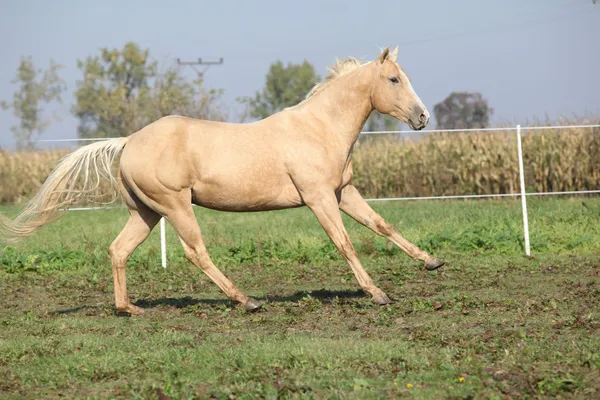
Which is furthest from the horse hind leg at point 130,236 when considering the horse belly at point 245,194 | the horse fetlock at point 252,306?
the horse fetlock at point 252,306

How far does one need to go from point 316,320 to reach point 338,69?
2.62 metres

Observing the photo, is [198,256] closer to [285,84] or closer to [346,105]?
[346,105]

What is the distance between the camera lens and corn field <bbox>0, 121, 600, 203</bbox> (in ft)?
64.6

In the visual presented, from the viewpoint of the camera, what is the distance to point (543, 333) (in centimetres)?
603

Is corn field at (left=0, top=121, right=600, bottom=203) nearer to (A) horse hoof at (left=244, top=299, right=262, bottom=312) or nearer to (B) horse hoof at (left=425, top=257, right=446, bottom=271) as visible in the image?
(B) horse hoof at (left=425, top=257, right=446, bottom=271)

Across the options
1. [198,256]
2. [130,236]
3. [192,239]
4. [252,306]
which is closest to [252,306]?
[252,306]

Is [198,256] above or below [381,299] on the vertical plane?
above

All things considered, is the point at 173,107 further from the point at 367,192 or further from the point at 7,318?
the point at 7,318

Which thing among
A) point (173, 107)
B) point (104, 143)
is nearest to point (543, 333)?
point (104, 143)

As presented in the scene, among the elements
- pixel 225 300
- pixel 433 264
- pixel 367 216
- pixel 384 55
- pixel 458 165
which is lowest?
pixel 225 300

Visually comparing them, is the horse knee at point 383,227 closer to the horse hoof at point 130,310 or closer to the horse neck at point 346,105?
the horse neck at point 346,105

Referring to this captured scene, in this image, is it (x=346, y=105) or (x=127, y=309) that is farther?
(x=346, y=105)

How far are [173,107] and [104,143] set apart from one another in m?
28.9

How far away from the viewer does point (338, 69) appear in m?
8.33
